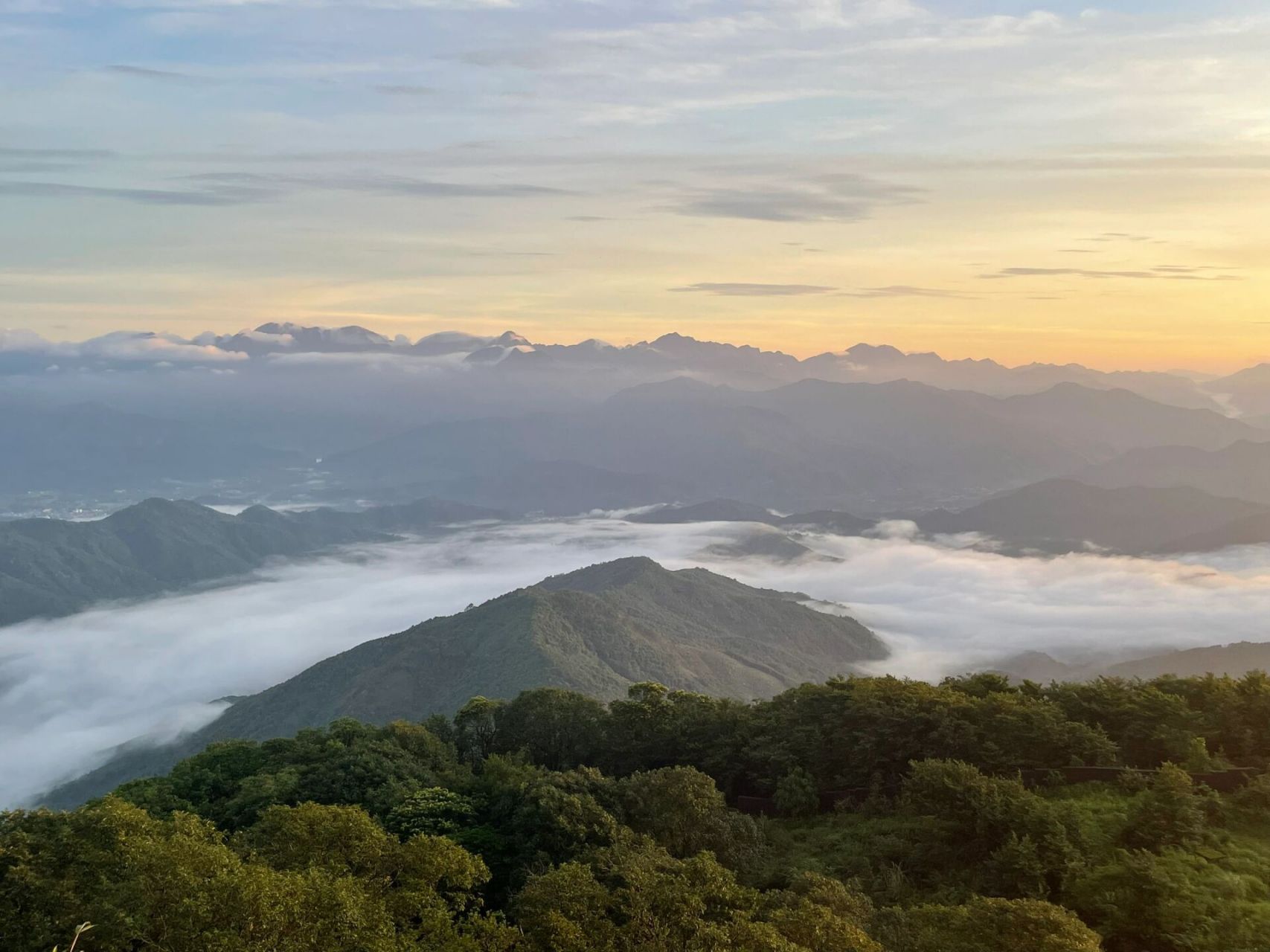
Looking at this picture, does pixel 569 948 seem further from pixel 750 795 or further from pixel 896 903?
pixel 750 795

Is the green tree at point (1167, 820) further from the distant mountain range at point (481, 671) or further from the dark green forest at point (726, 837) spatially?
the distant mountain range at point (481, 671)

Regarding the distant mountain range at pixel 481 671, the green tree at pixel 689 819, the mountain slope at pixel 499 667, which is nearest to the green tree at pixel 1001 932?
the green tree at pixel 689 819

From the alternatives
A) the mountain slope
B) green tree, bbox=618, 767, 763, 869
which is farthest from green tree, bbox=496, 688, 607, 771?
the mountain slope

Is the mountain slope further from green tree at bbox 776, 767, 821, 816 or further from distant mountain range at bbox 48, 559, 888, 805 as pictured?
green tree at bbox 776, 767, 821, 816

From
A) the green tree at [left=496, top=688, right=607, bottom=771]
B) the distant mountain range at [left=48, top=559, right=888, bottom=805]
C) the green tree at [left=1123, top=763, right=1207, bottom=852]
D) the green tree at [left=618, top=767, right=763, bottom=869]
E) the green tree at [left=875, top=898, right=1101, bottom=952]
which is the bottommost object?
the distant mountain range at [left=48, top=559, right=888, bottom=805]

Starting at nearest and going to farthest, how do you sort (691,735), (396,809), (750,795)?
(396,809) < (750,795) < (691,735)

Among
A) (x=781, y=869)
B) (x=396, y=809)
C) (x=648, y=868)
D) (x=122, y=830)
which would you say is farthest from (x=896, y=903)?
(x=122, y=830)

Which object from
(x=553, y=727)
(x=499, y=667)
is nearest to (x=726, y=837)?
(x=553, y=727)

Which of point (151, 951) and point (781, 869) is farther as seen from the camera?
point (781, 869)
